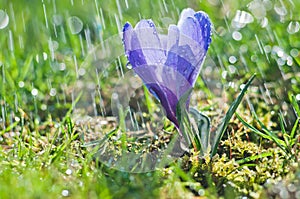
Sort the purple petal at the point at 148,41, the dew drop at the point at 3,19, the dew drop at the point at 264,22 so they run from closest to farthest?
the purple petal at the point at 148,41 < the dew drop at the point at 264,22 < the dew drop at the point at 3,19

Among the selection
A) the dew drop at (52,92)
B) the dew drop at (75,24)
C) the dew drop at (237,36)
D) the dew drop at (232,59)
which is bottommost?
the dew drop at (232,59)

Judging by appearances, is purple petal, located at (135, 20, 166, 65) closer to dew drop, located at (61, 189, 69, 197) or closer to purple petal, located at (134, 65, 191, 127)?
purple petal, located at (134, 65, 191, 127)

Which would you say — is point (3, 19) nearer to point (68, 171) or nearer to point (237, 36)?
point (237, 36)

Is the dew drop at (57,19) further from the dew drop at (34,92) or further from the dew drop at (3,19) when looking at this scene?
the dew drop at (34,92)

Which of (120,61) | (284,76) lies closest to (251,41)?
(284,76)

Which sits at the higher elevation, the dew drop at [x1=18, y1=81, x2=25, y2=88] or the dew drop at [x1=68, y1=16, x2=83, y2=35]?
the dew drop at [x1=68, y1=16, x2=83, y2=35]

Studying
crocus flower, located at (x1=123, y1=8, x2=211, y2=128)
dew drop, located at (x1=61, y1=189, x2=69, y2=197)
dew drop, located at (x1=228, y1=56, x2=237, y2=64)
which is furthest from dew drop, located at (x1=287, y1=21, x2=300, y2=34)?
dew drop, located at (x1=61, y1=189, x2=69, y2=197)

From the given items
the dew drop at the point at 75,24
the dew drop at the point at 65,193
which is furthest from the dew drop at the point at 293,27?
the dew drop at the point at 65,193

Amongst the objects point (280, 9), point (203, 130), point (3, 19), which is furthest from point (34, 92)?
point (280, 9)
